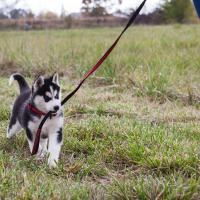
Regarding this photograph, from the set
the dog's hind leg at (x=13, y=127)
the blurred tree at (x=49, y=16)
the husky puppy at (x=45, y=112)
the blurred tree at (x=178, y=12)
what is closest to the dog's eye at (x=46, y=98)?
A: the husky puppy at (x=45, y=112)

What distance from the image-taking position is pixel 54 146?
11.4 feet

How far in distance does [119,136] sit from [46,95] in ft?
3.05

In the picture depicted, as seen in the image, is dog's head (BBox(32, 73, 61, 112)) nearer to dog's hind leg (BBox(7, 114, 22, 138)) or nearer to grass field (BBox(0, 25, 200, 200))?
grass field (BBox(0, 25, 200, 200))

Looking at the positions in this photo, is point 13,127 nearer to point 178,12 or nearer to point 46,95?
point 46,95

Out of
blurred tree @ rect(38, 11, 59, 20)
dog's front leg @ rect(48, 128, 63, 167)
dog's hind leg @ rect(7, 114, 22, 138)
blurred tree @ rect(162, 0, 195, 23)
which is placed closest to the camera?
dog's front leg @ rect(48, 128, 63, 167)

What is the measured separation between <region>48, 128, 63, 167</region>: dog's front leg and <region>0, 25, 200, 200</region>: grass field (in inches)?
3.0

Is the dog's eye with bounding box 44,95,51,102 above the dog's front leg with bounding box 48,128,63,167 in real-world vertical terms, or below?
above

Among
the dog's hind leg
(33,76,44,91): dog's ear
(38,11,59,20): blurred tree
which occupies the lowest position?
(38,11,59,20): blurred tree

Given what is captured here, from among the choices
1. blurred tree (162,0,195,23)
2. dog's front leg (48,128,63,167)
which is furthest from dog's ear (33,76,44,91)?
blurred tree (162,0,195,23)

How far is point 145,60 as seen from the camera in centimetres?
841

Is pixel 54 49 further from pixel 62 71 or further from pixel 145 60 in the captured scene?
pixel 145 60

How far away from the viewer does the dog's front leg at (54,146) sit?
3.38 m

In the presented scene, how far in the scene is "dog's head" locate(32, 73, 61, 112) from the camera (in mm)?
3420

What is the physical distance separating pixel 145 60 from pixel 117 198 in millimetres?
5908
